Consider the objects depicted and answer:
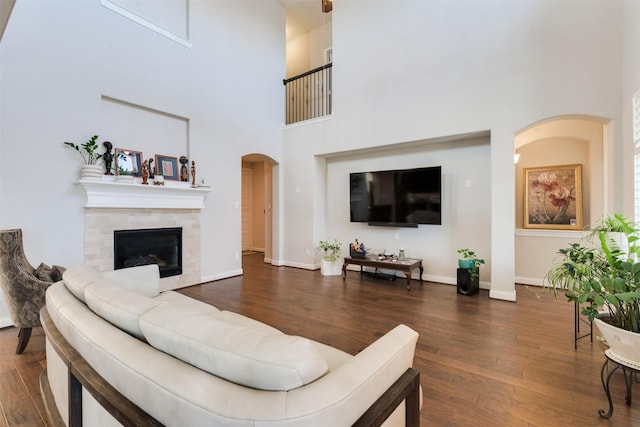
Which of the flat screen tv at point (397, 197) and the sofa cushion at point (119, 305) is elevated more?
the flat screen tv at point (397, 197)

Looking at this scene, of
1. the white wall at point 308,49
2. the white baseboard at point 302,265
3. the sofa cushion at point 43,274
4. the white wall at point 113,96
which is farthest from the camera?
the white wall at point 308,49

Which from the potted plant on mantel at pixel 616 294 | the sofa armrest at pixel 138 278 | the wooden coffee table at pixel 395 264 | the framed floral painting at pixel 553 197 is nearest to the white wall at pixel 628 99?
the framed floral painting at pixel 553 197

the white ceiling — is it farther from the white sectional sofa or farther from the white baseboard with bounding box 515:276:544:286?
the white sectional sofa

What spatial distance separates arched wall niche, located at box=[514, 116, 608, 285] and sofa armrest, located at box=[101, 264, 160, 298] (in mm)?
5071

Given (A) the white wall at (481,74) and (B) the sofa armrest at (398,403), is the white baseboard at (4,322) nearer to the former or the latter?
(B) the sofa armrest at (398,403)

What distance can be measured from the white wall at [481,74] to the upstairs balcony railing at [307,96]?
94cm

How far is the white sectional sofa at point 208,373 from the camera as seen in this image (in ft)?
2.48

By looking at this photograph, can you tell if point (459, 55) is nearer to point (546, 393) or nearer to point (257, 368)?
point (546, 393)

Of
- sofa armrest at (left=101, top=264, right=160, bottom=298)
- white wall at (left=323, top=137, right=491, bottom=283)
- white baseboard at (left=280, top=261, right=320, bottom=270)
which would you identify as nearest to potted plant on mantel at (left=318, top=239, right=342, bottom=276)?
white baseboard at (left=280, top=261, right=320, bottom=270)

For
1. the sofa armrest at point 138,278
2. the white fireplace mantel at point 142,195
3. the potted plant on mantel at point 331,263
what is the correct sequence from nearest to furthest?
the sofa armrest at point 138,278 < the white fireplace mantel at point 142,195 < the potted plant on mantel at point 331,263

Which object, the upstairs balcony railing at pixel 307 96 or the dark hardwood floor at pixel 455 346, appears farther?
the upstairs balcony railing at pixel 307 96

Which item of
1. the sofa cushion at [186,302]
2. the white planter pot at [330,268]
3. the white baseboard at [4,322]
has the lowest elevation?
the white baseboard at [4,322]

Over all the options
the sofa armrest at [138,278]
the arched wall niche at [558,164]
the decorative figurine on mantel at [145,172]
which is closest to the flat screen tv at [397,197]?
the arched wall niche at [558,164]

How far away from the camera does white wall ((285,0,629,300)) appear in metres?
3.49
